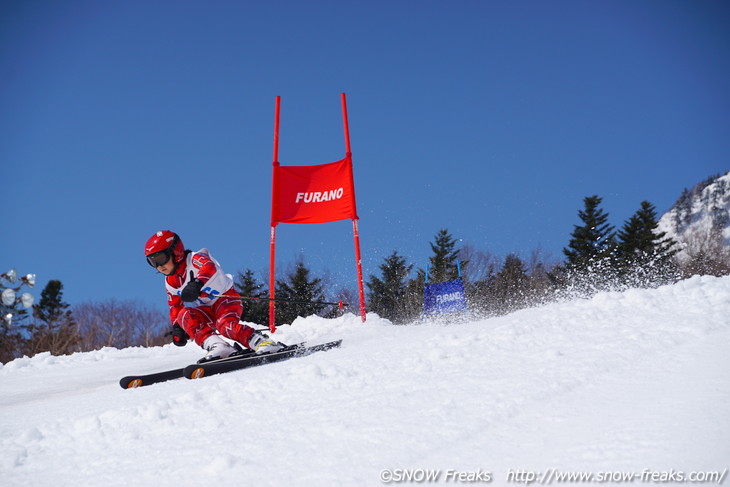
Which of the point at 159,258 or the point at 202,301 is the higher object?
the point at 159,258

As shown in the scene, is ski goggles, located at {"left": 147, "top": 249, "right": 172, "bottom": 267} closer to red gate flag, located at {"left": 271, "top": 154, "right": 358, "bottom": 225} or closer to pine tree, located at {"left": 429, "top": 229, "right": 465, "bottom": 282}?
red gate flag, located at {"left": 271, "top": 154, "right": 358, "bottom": 225}

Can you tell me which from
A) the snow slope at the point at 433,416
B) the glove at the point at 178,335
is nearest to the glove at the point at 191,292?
the glove at the point at 178,335

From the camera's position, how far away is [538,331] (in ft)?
13.8

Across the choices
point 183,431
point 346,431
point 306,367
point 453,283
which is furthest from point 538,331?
point 453,283

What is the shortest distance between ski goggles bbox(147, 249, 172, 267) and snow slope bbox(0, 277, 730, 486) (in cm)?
155

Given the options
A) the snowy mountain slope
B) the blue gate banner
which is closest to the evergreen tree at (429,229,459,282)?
the blue gate banner

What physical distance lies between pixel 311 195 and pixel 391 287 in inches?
614

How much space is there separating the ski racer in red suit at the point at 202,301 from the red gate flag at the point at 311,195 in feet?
16.0

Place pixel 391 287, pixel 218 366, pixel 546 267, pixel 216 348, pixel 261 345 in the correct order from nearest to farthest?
pixel 218 366
pixel 216 348
pixel 261 345
pixel 391 287
pixel 546 267

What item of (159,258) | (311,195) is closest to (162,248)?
(159,258)

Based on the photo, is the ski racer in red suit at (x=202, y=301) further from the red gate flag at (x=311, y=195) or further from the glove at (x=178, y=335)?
the red gate flag at (x=311, y=195)

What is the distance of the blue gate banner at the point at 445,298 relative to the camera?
33.8 ft

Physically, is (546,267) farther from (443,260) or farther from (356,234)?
(356,234)

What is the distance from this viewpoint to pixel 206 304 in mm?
5922
